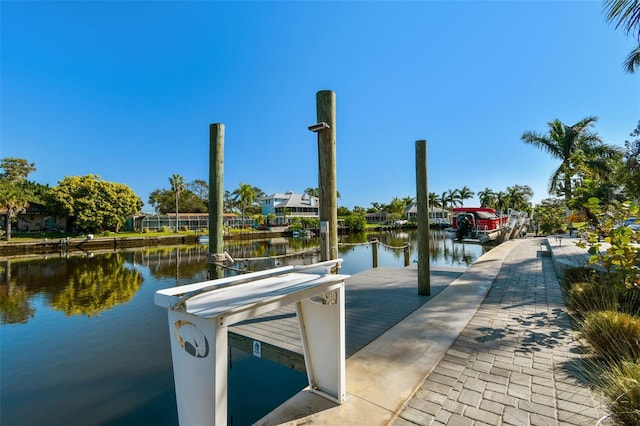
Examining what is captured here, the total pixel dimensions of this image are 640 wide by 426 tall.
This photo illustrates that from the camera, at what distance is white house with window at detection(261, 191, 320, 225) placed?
5622 centimetres

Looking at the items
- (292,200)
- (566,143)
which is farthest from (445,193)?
(566,143)

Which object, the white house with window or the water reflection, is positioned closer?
the water reflection

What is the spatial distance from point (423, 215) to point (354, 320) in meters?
2.40

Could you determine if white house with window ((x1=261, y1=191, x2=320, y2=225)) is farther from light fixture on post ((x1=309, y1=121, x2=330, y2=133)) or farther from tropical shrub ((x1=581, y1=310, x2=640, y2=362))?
tropical shrub ((x1=581, y1=310, x2=640, y2=362))

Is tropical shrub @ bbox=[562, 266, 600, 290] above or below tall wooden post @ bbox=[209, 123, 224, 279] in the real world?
below

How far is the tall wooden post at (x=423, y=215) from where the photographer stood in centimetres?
545

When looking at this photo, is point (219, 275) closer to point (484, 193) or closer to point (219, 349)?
point (219, 349)

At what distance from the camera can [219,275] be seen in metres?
4.36

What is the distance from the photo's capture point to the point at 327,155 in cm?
376

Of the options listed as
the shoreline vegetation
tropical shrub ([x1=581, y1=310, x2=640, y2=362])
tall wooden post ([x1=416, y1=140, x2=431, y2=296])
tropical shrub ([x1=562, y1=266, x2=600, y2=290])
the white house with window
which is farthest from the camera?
the white house with window

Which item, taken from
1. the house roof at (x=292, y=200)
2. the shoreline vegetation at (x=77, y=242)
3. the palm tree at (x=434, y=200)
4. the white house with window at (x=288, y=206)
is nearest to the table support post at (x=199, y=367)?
the shoreline vegetation at (x=77, y=242)

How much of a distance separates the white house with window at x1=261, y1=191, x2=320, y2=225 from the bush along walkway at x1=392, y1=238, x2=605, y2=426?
51.9m

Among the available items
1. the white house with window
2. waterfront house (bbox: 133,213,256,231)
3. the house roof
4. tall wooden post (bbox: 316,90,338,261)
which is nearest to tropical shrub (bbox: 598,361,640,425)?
tall wooden post (bbox: 316,90,338,261)

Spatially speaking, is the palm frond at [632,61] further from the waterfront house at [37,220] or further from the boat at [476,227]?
the waterfront house at [37,220]
